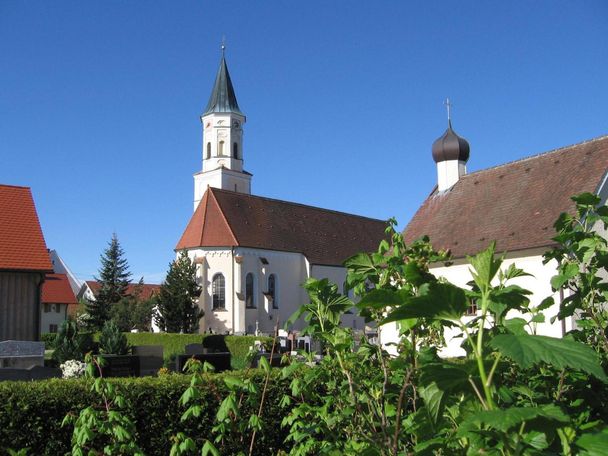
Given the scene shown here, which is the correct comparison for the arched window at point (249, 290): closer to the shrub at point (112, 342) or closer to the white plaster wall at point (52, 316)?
the shrub at point (112, 342)

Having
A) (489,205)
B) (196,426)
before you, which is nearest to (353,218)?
(489,205)

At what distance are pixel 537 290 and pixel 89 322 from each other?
38.5m

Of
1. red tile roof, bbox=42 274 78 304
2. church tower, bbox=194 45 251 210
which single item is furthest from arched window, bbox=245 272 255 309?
red tile roof, bbox=42 274 78 304

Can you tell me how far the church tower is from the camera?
58688mm

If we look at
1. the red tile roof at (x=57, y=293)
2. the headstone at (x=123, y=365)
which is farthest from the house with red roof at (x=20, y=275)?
the red tile roof at (x=57, y=293)

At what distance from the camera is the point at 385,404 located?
3537 mm

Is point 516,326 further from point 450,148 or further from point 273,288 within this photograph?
point 273,288

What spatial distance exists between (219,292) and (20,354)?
25994mm

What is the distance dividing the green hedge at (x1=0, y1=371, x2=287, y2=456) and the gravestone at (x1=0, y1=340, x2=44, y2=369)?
10475 millimetres

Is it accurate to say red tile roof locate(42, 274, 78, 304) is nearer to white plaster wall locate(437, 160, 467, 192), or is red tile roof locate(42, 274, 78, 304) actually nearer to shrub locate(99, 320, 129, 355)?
shrub locate(99, 320, 129, 355)

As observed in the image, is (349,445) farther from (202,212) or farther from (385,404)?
(202,212)

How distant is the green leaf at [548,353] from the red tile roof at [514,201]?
20.5 meters

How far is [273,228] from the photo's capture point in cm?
4688

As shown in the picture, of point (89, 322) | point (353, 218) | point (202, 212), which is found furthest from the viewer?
point (353, 218)
